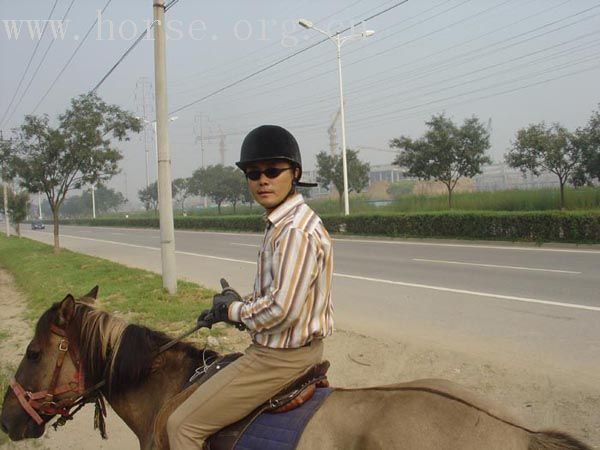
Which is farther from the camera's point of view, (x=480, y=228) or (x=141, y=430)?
(x=480, y=228)

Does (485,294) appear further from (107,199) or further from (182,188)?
(107,199)

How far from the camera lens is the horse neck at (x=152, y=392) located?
8.14ft

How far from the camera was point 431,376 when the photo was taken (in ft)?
16.1

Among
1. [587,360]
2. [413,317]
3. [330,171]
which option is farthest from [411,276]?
[330,171]

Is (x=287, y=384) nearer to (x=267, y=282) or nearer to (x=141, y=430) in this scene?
(x=267, y=282)

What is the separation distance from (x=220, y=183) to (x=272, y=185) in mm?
47333

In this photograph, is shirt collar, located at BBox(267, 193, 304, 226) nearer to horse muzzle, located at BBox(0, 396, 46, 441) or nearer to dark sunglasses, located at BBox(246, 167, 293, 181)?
dark sunglasses, located at BBox(246, 167, 293, 181)

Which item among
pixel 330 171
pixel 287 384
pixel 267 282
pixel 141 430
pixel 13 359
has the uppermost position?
pixel 330 171

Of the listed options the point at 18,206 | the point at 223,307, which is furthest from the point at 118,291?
the point at 18,206

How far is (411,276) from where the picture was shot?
10.9 meters

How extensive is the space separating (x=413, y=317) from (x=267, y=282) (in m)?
5.82

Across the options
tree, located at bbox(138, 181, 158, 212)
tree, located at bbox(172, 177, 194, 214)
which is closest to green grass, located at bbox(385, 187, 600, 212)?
tree, located at bbox(172, 177, 194, 214)

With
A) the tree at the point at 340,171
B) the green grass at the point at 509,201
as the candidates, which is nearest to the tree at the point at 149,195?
the tree at the point at 340,171

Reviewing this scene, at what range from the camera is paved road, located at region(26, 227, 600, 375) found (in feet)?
19.5
